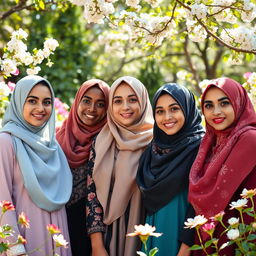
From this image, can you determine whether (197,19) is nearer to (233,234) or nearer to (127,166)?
(127,166)

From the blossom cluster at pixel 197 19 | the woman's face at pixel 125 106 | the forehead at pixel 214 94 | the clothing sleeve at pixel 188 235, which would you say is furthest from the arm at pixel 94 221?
the blossom cluster at pixel 197 19

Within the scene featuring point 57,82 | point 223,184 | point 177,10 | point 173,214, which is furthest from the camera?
point 57,82

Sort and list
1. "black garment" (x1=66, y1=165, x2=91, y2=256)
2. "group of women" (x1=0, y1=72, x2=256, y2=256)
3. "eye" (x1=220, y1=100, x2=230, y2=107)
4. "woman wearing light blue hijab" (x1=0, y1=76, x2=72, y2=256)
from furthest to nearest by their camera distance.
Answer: "black garment" (x1=66, y1=165, x2=91, y2=256) → "woman wearing light blue hijab" (x1=0, y1=76, x2=72, y2=256) → "eye" (x1=220, y1=100, x2=230, y2=107) → "group of women" (x1=0, y1=72, x2=256, y2=256)

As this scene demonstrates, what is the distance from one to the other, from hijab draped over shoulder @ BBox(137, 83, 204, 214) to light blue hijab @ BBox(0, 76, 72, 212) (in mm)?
562

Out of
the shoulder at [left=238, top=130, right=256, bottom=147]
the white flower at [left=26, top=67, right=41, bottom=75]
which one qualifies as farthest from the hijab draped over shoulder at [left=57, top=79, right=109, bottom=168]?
the shoulder at [left=238, top=130, right=256, bottom=147]

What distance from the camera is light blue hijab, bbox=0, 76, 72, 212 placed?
144 inches

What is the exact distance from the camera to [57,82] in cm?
875

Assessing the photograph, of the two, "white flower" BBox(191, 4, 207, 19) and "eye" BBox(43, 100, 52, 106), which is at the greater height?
"white flower" BBox(191, 4, 207, 19)

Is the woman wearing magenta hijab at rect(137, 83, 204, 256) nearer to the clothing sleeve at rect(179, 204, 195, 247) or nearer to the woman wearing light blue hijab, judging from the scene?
the clothing sleeve at rect(179, 204, 195, 247)

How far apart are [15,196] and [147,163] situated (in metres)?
0.93

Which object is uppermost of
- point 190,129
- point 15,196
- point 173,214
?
point 190,129

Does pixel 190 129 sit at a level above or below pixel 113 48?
below

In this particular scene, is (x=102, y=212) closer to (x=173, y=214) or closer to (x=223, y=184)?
(x=173, y=214)

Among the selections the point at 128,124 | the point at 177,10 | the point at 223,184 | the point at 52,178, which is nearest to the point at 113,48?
the point at 177,10
